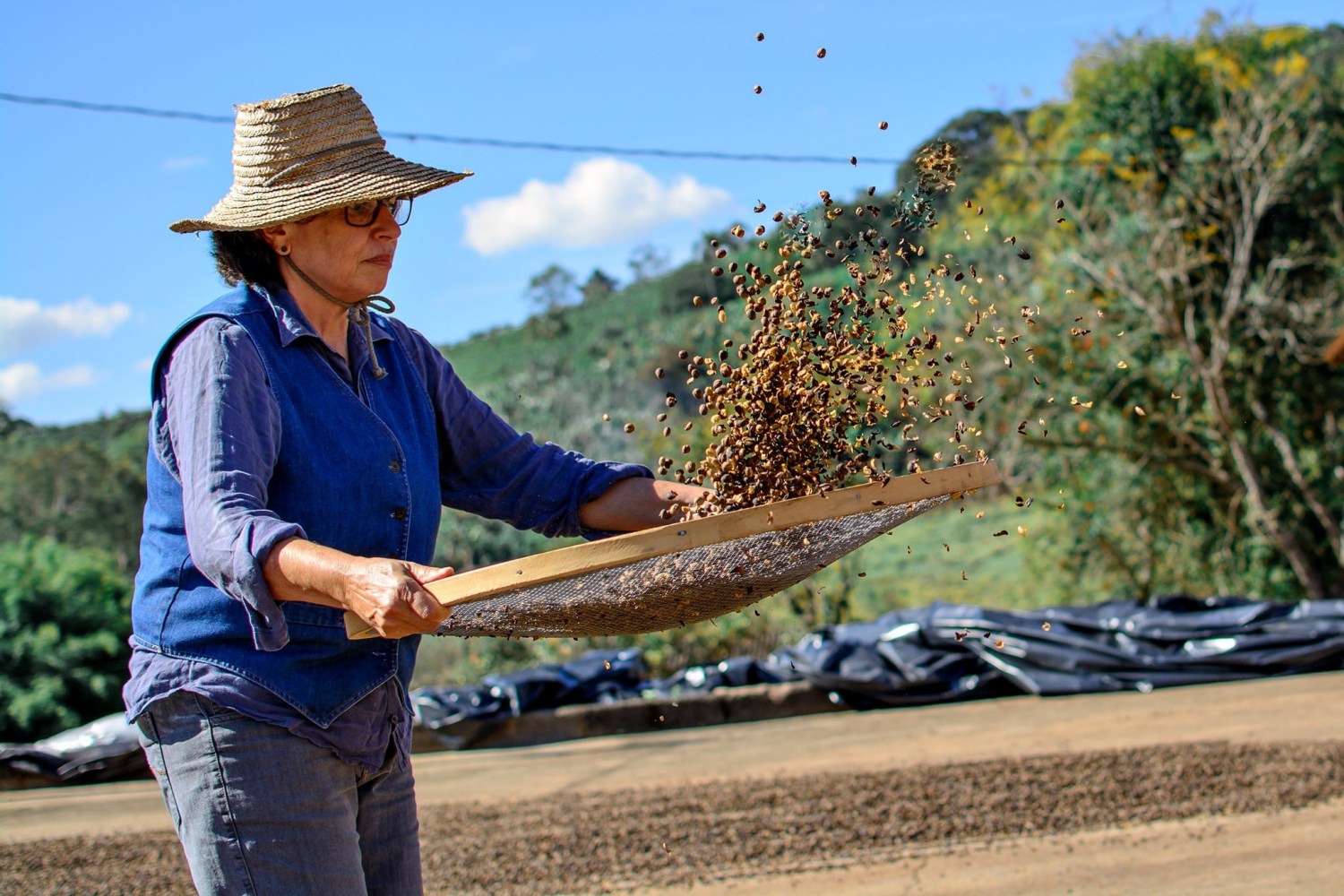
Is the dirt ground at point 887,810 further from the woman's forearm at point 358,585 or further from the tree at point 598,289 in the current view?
the tree at point 598,289

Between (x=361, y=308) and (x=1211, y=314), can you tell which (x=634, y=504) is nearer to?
(x=361, y=308)

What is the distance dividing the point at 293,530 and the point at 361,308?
0.53 meters

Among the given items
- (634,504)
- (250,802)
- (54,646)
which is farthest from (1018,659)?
(250,802)

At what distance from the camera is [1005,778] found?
548cm

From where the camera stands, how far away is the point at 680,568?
1.96 m

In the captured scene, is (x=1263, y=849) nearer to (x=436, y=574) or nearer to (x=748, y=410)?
(x=748, y=410)

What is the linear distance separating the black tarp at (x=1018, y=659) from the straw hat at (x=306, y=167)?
6.16 meters

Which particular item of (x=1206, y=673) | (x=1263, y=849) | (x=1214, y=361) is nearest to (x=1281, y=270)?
(x=1214, y=361)

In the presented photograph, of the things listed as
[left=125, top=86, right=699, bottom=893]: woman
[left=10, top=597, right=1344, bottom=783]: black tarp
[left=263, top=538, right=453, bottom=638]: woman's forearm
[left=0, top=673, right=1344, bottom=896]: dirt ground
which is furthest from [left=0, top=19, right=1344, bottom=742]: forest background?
[left=263, top=538, right=453, bottom=638]: woman's forearm

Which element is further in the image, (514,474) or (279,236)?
(514,474)

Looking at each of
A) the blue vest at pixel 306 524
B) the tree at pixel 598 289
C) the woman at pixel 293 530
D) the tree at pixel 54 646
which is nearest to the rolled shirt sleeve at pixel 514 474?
the woman at pixel 293 530

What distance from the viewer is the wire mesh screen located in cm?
191

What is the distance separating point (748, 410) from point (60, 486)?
15.5 meters

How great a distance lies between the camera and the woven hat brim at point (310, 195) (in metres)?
1.90
